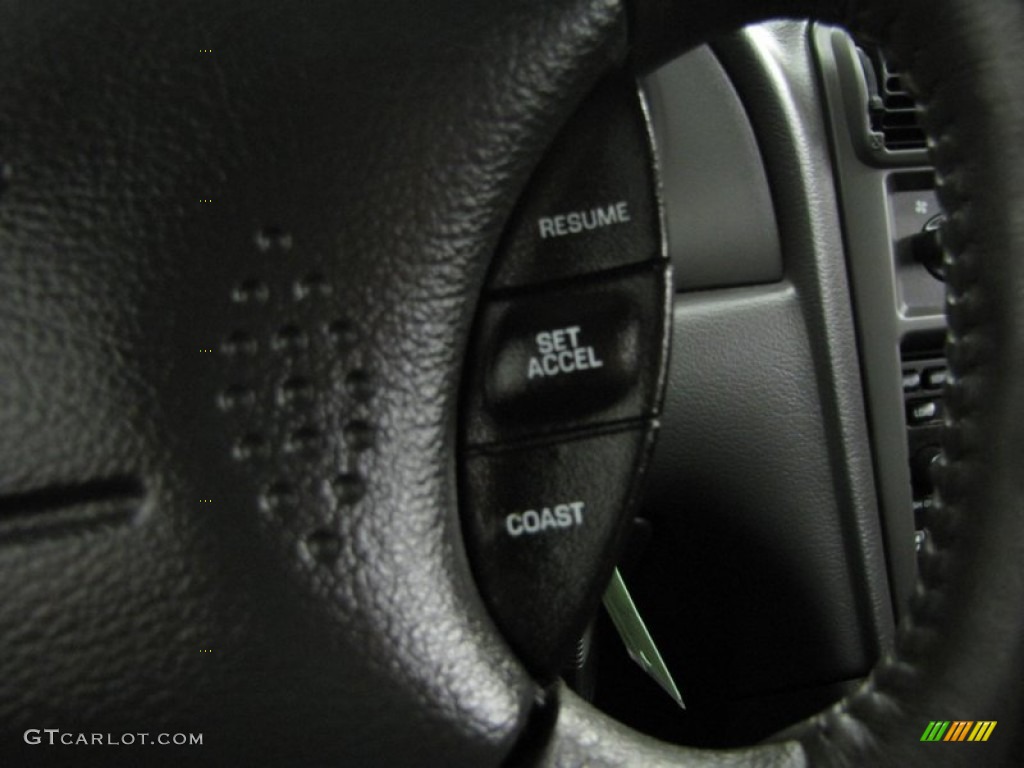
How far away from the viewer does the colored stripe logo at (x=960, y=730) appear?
1.44ft

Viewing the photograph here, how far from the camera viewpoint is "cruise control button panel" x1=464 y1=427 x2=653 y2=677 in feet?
1.66

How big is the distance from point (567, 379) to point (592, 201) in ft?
0.29

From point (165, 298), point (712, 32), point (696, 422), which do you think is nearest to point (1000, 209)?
point (712, 32)

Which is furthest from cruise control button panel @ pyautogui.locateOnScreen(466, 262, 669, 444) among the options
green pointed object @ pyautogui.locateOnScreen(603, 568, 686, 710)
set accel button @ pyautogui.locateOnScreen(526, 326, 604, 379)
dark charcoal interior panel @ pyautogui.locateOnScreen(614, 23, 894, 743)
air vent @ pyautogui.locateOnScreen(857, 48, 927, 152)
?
air vent @ pyautogui.locateOnScreen(857, 48, 927, 152)

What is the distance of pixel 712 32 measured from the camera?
525mm

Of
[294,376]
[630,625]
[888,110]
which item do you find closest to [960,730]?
[294,376]

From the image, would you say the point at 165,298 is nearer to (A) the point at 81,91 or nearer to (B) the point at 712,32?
(A) the point at 81,91

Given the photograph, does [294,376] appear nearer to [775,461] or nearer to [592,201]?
[592,201]

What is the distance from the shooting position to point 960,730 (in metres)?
0.44

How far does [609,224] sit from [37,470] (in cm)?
29

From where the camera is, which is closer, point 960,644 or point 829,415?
point 960,644

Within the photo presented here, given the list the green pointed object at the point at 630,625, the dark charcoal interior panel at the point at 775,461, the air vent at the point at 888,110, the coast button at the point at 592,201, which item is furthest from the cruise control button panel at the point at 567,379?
the air vent at the point at 888,110

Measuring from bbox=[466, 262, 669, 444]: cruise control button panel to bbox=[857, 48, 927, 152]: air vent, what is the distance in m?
0.67
